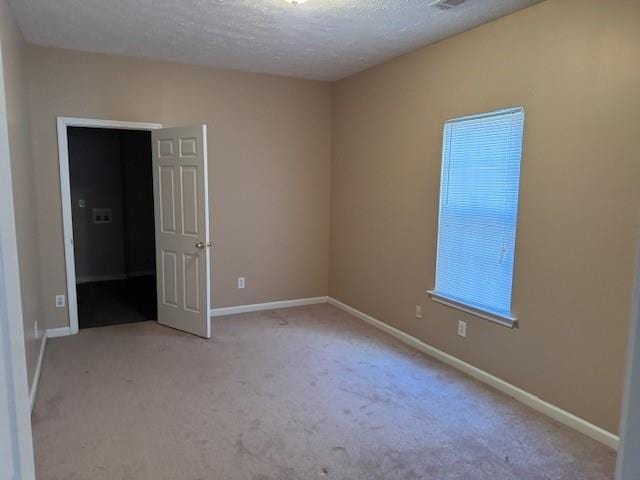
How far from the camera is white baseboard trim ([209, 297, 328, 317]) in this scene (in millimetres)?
5004

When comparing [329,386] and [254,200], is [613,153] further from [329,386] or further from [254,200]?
[254,200]

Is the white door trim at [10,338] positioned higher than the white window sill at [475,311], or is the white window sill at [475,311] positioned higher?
the white door trim at [10,338]

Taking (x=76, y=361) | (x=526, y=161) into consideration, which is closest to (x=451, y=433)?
(x=526, y=161)

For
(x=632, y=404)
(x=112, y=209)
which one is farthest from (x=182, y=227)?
(x=632, y=404)

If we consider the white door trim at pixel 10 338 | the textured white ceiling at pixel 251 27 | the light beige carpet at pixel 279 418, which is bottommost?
the light beige carpet at pixel 279 418

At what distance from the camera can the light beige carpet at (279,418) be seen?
2.38 m

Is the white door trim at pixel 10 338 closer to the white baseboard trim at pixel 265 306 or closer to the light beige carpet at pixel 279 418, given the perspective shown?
the light beige carpet at pixel 279 418

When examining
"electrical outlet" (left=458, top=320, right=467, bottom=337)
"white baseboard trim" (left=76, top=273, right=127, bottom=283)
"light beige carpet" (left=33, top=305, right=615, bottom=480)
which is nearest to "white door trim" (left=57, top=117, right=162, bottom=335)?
"light beige carpet" (left=33, top=305, right=615, bottom=480)

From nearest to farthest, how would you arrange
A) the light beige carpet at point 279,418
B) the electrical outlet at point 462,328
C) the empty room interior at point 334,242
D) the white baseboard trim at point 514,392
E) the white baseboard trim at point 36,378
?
the light beige carpet at point 279,418 → the empty room interior at point 334,242 → the white baseboard trim at point 514,392 → the white baseboard trim at point 36,378 → the electrical outlet at point 462,328

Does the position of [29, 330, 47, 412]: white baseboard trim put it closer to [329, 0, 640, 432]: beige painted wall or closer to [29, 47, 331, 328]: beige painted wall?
[29, 47, 331, 328]: beige painted wall

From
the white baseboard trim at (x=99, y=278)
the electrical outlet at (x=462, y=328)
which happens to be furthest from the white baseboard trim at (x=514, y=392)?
the white baseboard trim at (x=99, y=278)

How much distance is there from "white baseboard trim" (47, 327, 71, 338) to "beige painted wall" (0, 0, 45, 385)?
361 mm

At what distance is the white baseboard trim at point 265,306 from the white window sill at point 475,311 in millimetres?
1952

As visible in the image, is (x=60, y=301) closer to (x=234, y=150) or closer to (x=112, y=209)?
(x=234, y=150)
